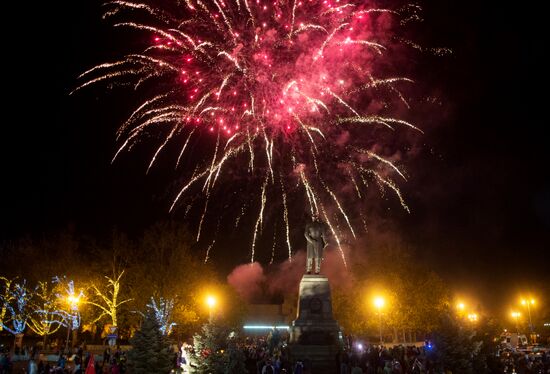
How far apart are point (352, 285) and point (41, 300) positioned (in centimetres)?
3168

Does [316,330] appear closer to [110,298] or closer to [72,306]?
[72,306]

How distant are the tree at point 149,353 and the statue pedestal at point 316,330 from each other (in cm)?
826

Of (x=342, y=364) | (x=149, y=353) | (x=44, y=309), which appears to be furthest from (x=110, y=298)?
(x=149, y=353)

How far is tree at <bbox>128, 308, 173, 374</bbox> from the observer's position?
51.7 feet

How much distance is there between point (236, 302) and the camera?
60844mm

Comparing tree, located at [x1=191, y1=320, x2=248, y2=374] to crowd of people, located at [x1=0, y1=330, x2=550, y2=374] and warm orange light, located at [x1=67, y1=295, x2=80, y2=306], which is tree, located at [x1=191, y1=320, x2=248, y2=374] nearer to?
crowd of people, located at [x1=0, y1=330, x2=550, y2=374]

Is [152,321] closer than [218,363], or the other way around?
[152,321]

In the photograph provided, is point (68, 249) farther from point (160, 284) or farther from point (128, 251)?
point (160, 284)

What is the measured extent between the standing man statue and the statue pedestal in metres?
0.75

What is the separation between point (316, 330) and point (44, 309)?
2731cm

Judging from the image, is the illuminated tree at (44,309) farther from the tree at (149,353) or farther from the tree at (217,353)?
the tree at (149,353)

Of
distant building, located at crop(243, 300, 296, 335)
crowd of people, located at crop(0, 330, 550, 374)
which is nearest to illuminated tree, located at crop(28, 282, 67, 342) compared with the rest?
crowd of people, located at crop(0, 330, 550, 374)

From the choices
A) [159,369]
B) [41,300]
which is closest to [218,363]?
[159,369]

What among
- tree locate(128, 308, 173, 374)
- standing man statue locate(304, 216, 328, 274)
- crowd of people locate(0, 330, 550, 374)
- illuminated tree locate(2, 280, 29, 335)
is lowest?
crowd of people locate(0, 330, 550, 374)
